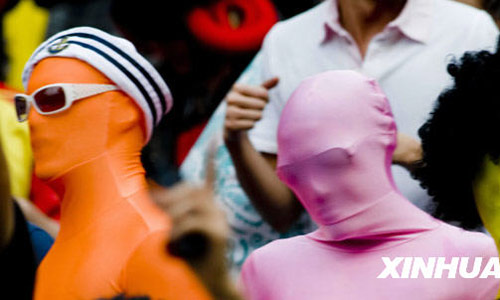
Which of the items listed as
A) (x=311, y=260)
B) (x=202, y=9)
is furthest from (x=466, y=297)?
(x=202, y=9)

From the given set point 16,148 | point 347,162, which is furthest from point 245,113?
point 16,148

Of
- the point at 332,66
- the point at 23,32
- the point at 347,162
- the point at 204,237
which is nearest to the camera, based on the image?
the point at 204,237

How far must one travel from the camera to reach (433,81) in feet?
7.93

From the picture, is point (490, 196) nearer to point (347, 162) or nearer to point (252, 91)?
point (347, 162)

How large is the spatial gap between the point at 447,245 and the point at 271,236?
0.95m

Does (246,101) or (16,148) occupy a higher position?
(246,101)

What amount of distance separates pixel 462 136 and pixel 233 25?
151 cm

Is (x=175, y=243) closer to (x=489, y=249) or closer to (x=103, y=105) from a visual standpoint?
(x=103, y=105)

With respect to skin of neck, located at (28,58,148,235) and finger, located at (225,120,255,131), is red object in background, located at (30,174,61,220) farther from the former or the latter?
skin of neck, located at (28,58,148,235)

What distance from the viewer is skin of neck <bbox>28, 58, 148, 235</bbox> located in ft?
6.55

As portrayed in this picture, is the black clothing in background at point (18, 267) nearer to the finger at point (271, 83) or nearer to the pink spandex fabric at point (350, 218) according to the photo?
the pink spandex fabric at point (350, 218)

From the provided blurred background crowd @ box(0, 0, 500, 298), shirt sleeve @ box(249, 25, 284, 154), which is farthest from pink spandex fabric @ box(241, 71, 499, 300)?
blurred background crowd @ box(0, 0, 500, 298)

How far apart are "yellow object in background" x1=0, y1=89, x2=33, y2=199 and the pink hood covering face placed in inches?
45.5

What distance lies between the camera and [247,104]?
2473 mm
